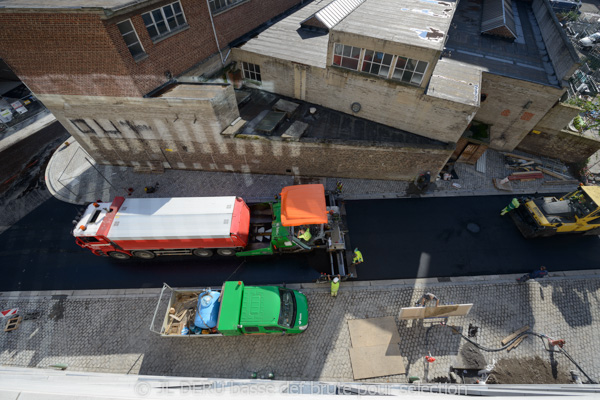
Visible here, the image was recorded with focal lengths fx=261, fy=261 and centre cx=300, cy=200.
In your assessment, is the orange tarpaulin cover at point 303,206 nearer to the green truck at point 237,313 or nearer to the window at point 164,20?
the green truck at point 237,313

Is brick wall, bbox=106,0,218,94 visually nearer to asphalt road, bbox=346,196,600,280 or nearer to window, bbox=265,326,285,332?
asphalt road, bbox=346,196,600,280

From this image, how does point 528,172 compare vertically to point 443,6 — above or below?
below

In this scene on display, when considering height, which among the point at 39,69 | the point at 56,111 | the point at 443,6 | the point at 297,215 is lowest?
the point at 297,215

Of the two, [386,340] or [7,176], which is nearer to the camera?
[386,340]

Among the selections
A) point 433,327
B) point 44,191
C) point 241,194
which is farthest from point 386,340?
point 44,191

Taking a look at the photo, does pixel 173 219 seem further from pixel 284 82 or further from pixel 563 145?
pixel 563 145

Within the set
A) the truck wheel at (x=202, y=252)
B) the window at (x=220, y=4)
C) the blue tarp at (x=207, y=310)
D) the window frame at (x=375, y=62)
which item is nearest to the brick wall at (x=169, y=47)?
the window at (x=220, y=4)

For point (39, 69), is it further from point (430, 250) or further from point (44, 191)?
point (430, 250)
